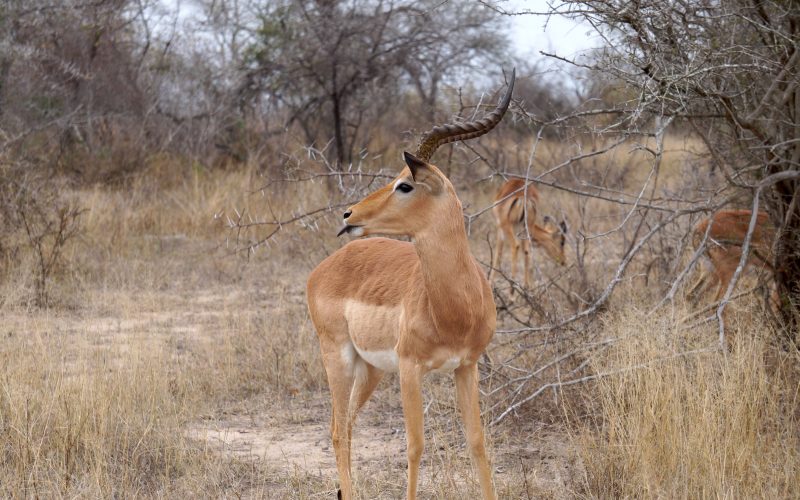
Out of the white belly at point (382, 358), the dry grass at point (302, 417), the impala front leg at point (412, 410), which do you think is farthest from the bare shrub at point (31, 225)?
the impala front leg at point (412, 410)

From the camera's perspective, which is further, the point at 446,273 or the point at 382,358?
the point at 382,358

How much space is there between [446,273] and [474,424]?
0.63 metres

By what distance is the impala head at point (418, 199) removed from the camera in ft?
11.6

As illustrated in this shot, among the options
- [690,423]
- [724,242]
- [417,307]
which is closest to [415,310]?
[417,307]

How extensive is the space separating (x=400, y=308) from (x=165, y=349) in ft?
10.1

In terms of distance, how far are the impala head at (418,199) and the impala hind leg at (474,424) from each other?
2.12 feet

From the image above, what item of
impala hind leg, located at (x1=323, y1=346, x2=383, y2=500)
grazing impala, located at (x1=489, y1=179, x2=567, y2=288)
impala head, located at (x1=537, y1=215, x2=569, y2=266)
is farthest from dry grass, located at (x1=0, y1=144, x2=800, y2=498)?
grazing impala, located at (x1=489, y1=179, x2=567, y2=288)

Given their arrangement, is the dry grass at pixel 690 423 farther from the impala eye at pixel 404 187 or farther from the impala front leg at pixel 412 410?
the impala eye at pixel 404 187

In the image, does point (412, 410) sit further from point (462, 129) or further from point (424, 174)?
point (462, 129)

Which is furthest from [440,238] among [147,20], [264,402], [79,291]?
[147,20]

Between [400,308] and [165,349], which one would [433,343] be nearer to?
[400,308]

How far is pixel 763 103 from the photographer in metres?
4.62

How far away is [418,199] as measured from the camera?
3596 millimetres

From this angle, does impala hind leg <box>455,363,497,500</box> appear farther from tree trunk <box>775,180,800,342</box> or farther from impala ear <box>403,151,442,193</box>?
tree trunk <box>775,180,800,342</box>
